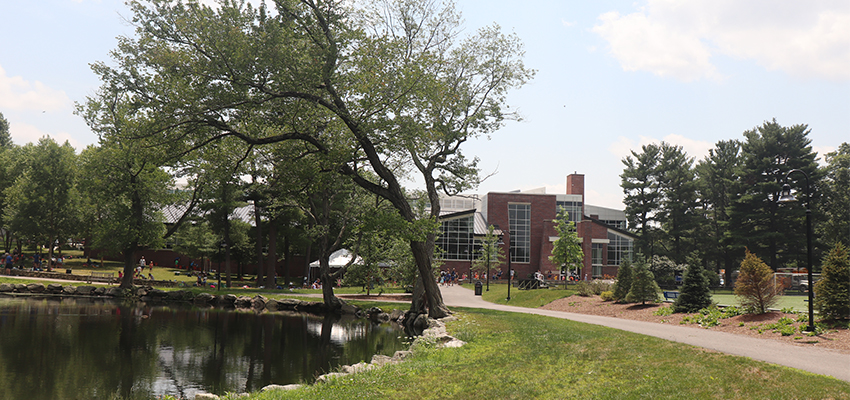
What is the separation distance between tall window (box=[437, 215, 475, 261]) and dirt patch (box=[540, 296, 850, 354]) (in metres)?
28.2

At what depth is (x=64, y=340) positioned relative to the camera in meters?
13.9

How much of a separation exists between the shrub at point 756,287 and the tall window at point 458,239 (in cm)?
3717


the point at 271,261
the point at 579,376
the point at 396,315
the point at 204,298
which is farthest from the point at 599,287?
the point at 271,261

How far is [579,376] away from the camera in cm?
804

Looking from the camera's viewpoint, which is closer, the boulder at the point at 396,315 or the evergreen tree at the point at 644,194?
the boulder at the point at 396,315

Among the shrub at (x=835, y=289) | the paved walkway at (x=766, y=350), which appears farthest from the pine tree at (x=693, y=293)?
the shrub at (x=835, y=289)

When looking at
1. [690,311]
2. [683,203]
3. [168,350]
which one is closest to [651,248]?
[683,203]

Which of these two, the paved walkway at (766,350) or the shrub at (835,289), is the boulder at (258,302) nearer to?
the paved walkway at (766,350)

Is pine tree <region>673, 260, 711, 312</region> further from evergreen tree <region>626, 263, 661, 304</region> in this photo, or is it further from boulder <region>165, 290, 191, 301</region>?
boulder <region>165, 290, 191, 301</region>

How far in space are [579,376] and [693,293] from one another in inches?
461

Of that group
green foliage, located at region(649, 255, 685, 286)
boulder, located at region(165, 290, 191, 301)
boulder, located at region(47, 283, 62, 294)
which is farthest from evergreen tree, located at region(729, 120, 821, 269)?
boulder, located at region(47, 283, 62, 294)

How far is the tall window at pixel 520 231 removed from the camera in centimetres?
5309

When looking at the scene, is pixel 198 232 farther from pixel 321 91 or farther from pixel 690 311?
pixel 690 311

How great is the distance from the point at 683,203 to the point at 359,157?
146ft
